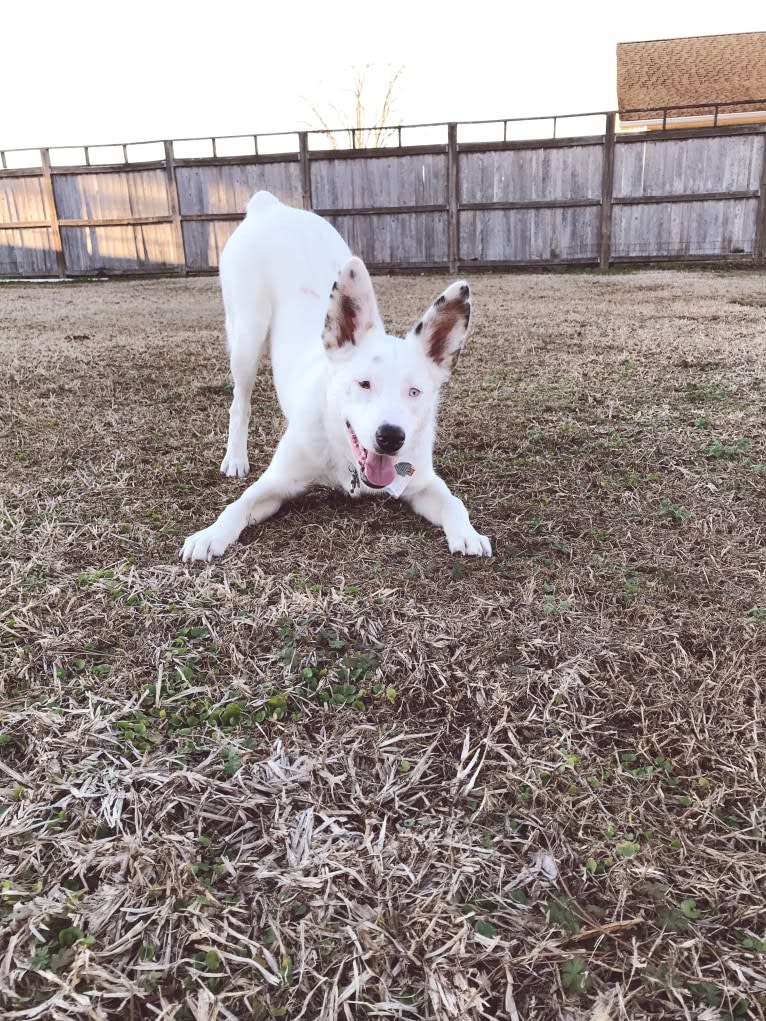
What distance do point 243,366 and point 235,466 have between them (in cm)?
58

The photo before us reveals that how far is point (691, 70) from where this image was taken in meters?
21.3

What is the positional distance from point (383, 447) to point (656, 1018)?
1.70 m

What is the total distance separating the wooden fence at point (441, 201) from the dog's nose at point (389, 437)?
1227 centimetres

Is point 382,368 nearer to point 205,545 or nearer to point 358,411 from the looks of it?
point 358,411

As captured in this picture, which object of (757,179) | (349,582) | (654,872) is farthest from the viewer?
(757,179)

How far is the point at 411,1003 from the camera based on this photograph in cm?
109

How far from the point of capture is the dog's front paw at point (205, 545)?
2.44 meters

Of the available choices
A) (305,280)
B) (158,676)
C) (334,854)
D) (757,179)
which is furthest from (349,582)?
(757,179)

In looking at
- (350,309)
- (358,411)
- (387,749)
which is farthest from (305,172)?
(387,749)

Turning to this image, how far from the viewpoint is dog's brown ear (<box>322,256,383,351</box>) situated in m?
2.63

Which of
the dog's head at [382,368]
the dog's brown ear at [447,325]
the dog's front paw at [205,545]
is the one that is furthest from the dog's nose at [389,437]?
the dog's front paw at [205,545]

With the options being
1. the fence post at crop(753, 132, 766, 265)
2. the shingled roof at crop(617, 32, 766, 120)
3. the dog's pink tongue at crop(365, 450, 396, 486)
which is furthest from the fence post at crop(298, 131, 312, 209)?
the dog's pink tongue at crop(365, 450, 396, 486)

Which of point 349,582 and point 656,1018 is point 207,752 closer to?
point 349,582

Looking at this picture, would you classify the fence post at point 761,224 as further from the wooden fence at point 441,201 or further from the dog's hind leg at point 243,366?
the dog's hind leg at point 243,366
